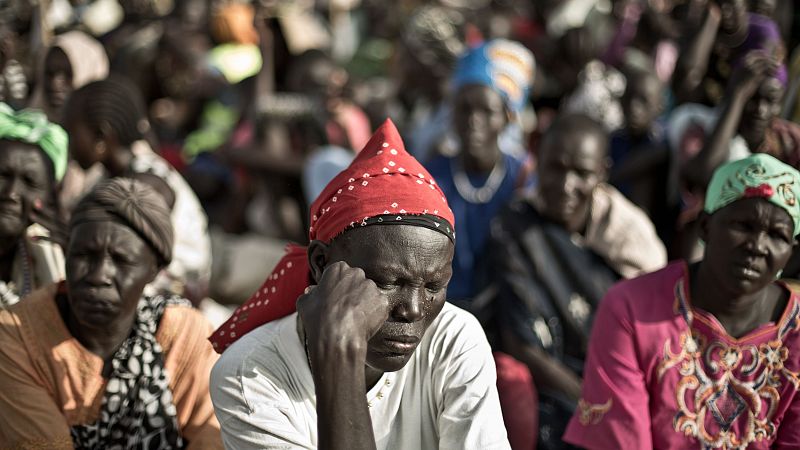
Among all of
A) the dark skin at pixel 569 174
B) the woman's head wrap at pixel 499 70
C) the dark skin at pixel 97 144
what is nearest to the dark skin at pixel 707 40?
the woman's head wrap at pixel 499 70

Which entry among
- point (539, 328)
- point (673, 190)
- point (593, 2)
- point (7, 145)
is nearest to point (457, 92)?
point (673, 190)

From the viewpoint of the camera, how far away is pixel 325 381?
257 cm

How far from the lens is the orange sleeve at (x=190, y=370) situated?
3.58 m

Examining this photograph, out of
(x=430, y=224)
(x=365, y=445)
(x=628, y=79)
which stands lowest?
(x=628, y=79)

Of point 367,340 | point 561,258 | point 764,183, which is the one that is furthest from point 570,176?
point 367,340

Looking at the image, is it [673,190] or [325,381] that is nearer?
[325,381]

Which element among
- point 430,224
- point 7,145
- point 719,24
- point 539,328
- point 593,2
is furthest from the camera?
point 593,2

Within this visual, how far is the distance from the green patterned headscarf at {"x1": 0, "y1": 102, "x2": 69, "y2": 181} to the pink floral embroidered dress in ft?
7.42

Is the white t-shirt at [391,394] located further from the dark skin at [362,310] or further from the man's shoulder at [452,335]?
the dark skin at [362,310]

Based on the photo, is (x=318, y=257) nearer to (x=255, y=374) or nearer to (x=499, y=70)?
(x=255, y=374)

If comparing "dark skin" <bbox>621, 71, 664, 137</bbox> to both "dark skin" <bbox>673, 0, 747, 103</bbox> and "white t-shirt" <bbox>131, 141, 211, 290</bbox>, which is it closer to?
"dark skin" <bbox>673, 0, 747, 103</bbox>

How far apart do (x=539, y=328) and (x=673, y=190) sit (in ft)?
6.19

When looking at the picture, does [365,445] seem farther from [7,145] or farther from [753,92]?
[753,92]

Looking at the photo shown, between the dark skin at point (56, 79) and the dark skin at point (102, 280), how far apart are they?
9.81ft
